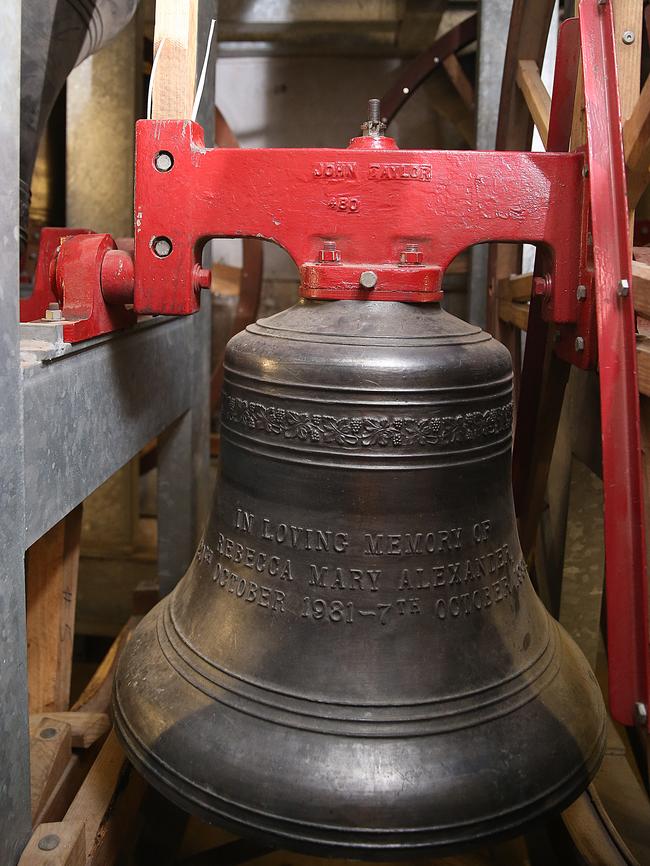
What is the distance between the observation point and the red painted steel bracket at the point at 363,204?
107cm

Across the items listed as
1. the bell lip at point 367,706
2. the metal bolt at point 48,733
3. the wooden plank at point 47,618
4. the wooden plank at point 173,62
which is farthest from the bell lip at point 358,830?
the wooden plank at point 173,62

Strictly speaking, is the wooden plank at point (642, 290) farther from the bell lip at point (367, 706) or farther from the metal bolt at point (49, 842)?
the metal bolt at point (49, 842)

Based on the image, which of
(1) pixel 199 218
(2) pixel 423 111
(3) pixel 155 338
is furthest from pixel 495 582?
(2) pixel 423 111

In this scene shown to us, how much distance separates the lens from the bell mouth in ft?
3.09

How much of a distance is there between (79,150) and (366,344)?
2.37 meters

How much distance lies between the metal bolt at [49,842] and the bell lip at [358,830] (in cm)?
16

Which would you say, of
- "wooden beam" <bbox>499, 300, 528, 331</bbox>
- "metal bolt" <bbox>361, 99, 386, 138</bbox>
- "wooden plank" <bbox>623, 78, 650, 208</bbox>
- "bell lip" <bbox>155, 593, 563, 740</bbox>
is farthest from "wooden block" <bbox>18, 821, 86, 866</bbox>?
"wooden beam" <bbox>499, 300, 528, 331</bbox>

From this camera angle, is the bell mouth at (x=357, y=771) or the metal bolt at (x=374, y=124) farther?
the metal bolt at (x=374, y=124)

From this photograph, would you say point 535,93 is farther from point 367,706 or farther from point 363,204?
point 367,706

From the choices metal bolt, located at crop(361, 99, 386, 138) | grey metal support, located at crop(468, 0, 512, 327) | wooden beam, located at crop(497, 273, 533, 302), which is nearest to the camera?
metal bolt, located at crop(361, 99, 386, 138)

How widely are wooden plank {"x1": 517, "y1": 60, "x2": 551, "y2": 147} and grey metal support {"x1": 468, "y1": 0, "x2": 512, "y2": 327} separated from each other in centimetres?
54

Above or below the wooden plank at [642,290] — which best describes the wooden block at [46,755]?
below

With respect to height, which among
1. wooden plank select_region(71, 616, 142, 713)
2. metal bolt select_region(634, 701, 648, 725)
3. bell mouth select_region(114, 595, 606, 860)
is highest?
metal bolt select_region(634, 701, 648, 725)

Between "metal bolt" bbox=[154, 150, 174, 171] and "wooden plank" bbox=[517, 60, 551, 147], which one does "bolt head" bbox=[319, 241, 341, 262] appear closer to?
"metal bolt" bbox=[154, 150, 174, 171]
